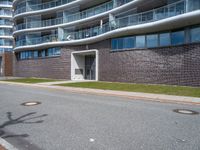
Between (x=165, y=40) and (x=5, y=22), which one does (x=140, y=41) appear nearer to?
(x=165, y=40)

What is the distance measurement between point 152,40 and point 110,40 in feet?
21.2

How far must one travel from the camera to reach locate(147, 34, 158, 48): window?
861 inches

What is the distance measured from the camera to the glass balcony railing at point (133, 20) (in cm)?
1834

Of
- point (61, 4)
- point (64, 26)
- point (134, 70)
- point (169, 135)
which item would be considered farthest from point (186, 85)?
point (61, 4)

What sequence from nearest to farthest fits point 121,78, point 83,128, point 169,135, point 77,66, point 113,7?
point 169,135, point 83,128, point 121,78, point 113,7, point 77,66

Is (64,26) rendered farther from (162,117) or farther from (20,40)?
(162,117)

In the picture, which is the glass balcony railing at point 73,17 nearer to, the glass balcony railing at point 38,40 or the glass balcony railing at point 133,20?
the glass balcony railing at point 133,20

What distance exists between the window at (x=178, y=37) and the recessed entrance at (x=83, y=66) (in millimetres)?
14556

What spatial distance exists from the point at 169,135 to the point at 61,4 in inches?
1383

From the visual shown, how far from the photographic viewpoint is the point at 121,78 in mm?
25047

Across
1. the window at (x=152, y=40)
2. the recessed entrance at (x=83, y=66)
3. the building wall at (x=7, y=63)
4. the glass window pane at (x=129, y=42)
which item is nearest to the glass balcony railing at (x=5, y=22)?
the building wall at (x=7, y=63)

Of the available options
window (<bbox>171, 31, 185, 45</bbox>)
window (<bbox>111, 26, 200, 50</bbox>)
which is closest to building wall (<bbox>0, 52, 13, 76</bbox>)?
window (<bbox>111, 26, 200, 50</bbox>)

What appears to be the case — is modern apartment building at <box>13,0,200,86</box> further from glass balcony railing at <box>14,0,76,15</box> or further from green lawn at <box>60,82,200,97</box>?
green lawn at <box>60,82,200,97</box>

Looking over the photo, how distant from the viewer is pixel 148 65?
2206 centimetres
